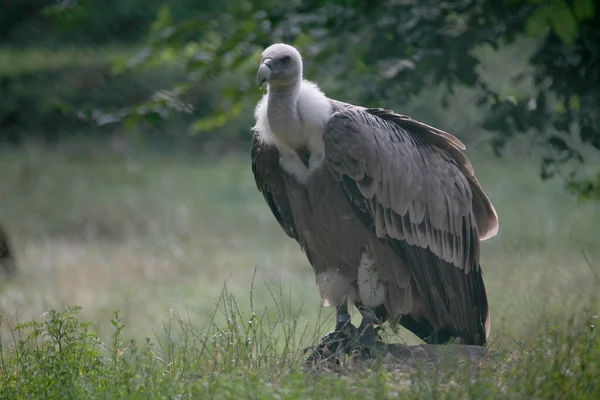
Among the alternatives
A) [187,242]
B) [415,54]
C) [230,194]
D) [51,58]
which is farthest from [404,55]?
[51,58]

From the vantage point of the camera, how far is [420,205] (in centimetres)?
550

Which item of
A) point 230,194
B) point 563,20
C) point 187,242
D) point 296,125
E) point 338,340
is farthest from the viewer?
point 230,194

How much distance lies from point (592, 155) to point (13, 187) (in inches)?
450

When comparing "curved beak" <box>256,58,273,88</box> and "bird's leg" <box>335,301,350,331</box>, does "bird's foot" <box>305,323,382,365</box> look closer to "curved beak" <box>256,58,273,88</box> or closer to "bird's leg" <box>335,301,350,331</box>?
"bird's leg" <box>335,301,350,331</box>

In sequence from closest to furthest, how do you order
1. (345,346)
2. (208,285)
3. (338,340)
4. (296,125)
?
1. (338,340)
2. (345,346)
3. (296,125)
4. (208,285)

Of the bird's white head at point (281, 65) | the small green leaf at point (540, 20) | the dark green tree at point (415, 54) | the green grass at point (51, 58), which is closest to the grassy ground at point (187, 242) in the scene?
the dark green tree at point (415, 54)

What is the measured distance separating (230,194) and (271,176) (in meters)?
12.8

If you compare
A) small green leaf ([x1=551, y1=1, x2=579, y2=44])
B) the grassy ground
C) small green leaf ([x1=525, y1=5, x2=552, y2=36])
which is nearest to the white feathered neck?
the grassy ground

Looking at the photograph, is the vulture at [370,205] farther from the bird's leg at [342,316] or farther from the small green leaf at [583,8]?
the small green leaf at [583,8]

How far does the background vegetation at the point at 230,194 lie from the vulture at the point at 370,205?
0.29m

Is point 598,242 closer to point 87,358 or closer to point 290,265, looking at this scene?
point 290,265

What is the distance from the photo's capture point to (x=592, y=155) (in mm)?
19766

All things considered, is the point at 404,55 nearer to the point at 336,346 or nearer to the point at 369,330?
the point at 369,330

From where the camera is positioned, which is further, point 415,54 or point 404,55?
point 404,55
